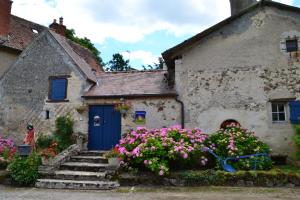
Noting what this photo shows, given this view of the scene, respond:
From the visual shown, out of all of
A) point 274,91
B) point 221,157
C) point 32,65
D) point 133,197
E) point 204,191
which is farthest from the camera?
point 32,65

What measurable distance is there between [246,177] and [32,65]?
1107 centimetres

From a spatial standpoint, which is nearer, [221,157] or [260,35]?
[221,157]

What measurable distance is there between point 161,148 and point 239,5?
36.4 ft

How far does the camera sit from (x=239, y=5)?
595 inches

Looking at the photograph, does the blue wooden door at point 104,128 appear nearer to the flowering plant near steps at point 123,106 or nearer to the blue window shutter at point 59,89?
the flowering plant near steps at point 123,106

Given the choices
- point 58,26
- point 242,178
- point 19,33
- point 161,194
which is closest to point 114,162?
point 161,194

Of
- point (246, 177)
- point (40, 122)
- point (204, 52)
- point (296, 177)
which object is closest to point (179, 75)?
point (204, 52)

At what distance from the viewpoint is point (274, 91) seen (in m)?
9.99

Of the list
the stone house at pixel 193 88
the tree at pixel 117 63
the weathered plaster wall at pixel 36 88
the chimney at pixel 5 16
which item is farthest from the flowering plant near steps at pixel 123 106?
the tree at pixel 117 63

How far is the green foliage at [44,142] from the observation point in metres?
11.7

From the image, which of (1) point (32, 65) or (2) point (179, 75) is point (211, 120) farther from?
(1) point (32, 65)

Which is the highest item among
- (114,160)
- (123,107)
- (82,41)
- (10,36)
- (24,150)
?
(82,41)

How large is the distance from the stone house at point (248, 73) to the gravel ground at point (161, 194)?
3.31m

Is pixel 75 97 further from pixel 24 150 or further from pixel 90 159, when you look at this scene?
pixel 24 150
